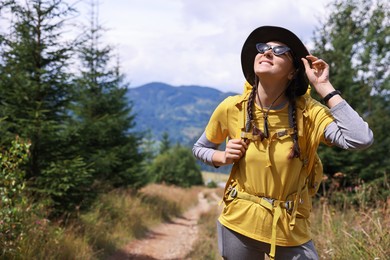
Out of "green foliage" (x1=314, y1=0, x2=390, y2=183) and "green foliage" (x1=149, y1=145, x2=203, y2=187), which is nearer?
"green foliage" (x1=314, y1=0, x2=390, y2=183)

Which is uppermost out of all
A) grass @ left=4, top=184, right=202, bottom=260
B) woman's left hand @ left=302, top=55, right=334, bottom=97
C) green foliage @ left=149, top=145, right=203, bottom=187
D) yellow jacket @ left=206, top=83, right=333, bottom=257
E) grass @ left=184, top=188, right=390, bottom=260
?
woman's left hand @ left=302, top=55, right=334, bottom=97

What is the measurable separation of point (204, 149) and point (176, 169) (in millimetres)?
42053

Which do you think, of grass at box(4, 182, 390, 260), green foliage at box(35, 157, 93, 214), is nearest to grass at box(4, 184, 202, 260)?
grass at box(4, 182, 390, 260)

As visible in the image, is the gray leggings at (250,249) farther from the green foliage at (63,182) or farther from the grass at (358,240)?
the green foliage at (63,182)

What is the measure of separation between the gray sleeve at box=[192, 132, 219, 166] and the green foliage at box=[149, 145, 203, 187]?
3146cm

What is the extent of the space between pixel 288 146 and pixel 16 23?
603 centimetres

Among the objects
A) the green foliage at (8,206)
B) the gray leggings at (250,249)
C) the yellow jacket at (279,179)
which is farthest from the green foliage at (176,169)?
the yellow jacket at (279,179)

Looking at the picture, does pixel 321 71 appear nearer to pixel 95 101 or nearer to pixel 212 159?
pixel 212 159

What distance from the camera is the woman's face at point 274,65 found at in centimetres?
227

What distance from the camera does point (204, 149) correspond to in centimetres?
258

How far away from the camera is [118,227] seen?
916 cm

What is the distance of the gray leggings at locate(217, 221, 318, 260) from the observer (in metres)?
2.22

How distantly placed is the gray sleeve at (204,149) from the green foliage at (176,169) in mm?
31465

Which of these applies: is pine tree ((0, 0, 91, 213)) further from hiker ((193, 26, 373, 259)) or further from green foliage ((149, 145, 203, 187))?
green foliage ((149, 145, 203, 187))
